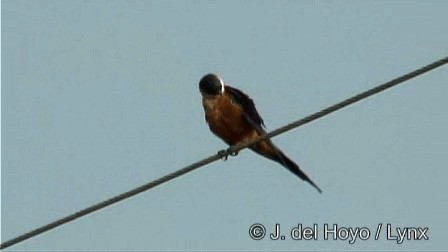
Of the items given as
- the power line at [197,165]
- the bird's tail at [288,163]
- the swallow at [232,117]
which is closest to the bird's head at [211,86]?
the swallow at [232,117]

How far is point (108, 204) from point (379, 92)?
4.96ft

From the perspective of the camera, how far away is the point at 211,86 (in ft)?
32.7

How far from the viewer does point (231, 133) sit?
32.3 feet

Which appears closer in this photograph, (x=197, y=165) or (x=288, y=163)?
(x=197, y=165)

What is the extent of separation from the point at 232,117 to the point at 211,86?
30 cm

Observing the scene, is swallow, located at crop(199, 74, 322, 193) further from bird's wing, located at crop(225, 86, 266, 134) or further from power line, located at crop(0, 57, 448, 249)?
power line, located at crop(0, 57, 448, 249)

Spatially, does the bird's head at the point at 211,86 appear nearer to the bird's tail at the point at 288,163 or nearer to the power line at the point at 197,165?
the bird's tail at the point at 288,163

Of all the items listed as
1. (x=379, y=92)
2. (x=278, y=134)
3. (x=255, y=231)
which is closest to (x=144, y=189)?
(x=278, y=134)

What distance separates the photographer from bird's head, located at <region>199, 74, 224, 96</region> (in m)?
9.93

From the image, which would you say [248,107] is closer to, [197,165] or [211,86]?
[211,86]

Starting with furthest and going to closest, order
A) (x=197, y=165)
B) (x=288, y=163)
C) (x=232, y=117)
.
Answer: (x=232, y=117) → (x=288, y=163) → (x=197, y=165)

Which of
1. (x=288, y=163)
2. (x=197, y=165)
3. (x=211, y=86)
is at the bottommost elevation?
(x=197, y=165)

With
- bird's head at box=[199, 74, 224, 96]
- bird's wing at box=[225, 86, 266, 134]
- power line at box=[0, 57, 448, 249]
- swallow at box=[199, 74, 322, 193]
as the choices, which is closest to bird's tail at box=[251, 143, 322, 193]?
swallow at box=[199, 74, 322, 193]

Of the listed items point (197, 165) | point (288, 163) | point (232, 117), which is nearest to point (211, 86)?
point (232, 117)
